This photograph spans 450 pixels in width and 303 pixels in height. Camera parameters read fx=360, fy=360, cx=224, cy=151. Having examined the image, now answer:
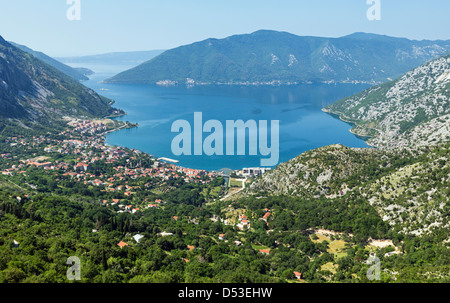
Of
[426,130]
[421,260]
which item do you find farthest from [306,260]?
[426,130]

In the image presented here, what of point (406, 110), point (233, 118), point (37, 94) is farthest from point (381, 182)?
point (37, 94)

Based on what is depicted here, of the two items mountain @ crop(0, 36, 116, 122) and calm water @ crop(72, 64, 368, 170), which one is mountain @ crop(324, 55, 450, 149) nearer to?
calm water @ crop(72, 64, 368, 170)

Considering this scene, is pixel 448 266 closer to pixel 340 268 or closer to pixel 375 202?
pixel 340 268

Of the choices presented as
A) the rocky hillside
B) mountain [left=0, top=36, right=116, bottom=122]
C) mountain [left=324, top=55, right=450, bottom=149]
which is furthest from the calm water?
the rocky hillside

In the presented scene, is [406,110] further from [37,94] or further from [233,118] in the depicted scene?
[37,94]

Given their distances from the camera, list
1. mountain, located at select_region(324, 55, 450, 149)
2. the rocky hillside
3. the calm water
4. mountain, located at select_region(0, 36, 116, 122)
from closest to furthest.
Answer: the rocky hillside → mountain, located at select_region(324, 55, 450, 149) → the calm water → mountain, located at select_region(0, 36, 116, 122)

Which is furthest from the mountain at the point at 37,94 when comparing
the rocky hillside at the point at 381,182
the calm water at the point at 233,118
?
the rocky hillside at the point at 381,182
